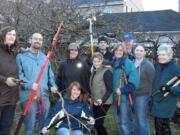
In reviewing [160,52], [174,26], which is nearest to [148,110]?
[160,52]

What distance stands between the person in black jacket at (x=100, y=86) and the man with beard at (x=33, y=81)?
0.78 metres

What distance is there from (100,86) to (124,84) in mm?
401

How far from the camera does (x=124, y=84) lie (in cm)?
527

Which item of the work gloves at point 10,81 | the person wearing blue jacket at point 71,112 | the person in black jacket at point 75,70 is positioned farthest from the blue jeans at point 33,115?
the person in black jacket at point 75,70

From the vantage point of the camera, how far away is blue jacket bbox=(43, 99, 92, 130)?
15.8ft

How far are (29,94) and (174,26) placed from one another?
1822cm

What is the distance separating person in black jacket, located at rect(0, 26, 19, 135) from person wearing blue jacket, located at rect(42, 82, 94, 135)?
52cm

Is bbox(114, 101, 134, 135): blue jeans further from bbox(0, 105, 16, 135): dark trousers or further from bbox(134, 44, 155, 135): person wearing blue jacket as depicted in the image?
bbox(0, 105, 16, 135): dark trousers

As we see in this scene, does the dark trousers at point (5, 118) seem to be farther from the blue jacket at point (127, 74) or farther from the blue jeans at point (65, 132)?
the blue jacket at point (127, 74)

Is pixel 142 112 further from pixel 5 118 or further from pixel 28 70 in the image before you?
pixel 5 118

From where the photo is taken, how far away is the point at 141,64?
17.6ft

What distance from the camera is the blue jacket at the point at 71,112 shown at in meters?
4.82

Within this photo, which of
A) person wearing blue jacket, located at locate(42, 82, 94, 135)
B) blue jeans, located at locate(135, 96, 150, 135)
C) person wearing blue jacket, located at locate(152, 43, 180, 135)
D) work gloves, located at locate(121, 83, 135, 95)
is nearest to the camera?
person wearing blue jacket, located at locate(152, 43, 180, 135)

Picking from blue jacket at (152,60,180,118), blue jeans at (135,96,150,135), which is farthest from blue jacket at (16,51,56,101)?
blue jacket at (152,60,180,118)
